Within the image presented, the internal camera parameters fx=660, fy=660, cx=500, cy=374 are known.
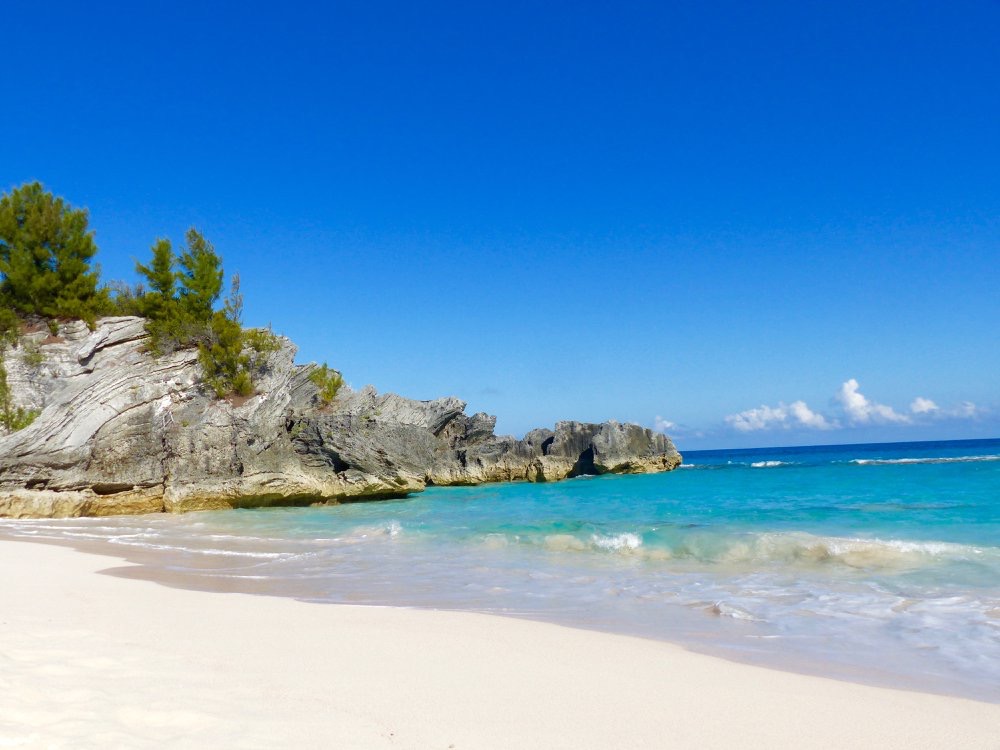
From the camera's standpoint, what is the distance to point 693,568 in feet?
32.8

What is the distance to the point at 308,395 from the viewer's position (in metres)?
28.7

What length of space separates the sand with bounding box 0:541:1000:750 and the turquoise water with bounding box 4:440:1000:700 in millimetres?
882

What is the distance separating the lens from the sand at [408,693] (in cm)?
346

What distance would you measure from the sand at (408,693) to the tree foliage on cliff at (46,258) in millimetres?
26843

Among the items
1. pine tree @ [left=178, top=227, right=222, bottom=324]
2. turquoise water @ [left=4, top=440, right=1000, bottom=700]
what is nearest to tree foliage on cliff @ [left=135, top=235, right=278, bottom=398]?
pine tree @ [left=178, top=227, right=222, bottom=324]

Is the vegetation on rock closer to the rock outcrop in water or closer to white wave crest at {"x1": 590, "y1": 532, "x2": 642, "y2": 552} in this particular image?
the rock outcrop in water

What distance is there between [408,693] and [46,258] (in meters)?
32.7

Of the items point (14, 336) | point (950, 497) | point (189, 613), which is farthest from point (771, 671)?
point (14, 336)

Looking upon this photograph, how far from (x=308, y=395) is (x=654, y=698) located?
86.1 feet

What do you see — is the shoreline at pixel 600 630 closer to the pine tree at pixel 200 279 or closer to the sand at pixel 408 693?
the sand at pixel 408 693

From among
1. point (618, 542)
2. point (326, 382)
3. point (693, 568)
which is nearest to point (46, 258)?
point (326, 382)

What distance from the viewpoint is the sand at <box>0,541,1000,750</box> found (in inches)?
136

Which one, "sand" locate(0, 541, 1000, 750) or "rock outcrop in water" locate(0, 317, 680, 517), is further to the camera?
"rock outcrop in water" locate(0, 317, 680, 517)

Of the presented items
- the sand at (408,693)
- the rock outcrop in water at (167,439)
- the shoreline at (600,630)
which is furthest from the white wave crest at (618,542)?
the rock outcrop in water at (167,439)
